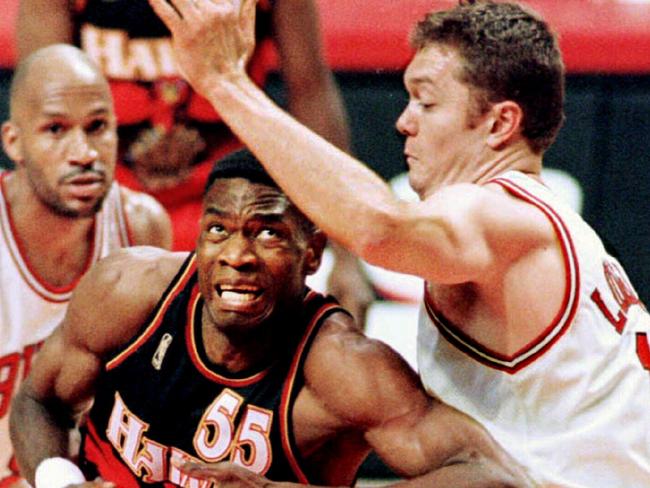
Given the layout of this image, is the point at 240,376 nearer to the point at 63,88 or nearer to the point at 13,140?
the point at 63,88

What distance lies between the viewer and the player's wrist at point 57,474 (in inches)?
110

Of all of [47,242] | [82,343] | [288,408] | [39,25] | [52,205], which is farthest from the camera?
[39,25]

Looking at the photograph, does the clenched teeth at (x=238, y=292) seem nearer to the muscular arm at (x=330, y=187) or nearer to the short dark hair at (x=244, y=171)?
the short dark hair at (x=244, y=171)

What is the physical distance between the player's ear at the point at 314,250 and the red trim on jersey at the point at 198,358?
0.21 meters

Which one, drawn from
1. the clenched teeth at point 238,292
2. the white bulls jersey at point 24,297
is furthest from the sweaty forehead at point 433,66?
the white bulls jersey at point 24,297

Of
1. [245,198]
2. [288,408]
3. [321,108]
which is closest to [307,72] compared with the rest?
[321,108]

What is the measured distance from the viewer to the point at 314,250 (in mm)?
2836

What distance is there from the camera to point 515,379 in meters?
2.53

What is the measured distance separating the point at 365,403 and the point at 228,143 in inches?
75.8

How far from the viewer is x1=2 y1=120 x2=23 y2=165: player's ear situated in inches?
146

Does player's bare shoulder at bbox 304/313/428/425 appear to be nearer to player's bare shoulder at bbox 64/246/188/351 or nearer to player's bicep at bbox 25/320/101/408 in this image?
player's bare shoulder at bbox 64/246/188/351

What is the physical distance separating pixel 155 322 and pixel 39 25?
5.11ft

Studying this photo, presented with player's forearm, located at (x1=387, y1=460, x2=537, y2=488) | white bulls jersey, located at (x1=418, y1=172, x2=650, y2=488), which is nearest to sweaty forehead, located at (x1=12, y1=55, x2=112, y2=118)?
white bulls jersey, located at (x1=418, y1=172, x2=650, y2=488)


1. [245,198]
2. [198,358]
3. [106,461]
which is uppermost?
[245,198]
